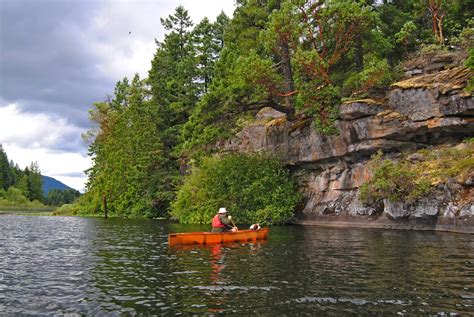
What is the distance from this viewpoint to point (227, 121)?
37156mm

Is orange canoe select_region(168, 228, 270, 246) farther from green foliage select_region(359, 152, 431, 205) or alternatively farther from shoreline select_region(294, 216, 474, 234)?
shoreline select_region(294, 216, 474, 234)

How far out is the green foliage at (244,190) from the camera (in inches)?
1457

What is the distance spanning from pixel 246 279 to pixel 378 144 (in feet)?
76.9

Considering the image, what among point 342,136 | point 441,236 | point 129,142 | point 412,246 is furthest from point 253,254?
point 129,142

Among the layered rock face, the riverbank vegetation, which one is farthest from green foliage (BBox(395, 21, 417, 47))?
the riverbank vegetation

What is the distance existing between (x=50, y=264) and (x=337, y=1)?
98.2ft

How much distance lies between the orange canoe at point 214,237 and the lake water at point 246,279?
108 cm

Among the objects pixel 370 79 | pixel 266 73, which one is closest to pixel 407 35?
pixel 370 79

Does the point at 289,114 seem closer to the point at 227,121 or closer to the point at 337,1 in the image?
the point at 227,121

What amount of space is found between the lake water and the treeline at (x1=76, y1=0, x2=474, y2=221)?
17.0 m

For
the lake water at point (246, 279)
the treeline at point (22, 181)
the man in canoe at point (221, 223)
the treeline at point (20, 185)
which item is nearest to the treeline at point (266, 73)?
the man in canoe at point (221, 223)

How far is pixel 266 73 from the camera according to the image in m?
33.4

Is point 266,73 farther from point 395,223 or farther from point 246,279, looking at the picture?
point 246,279

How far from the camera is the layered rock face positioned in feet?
90.0
